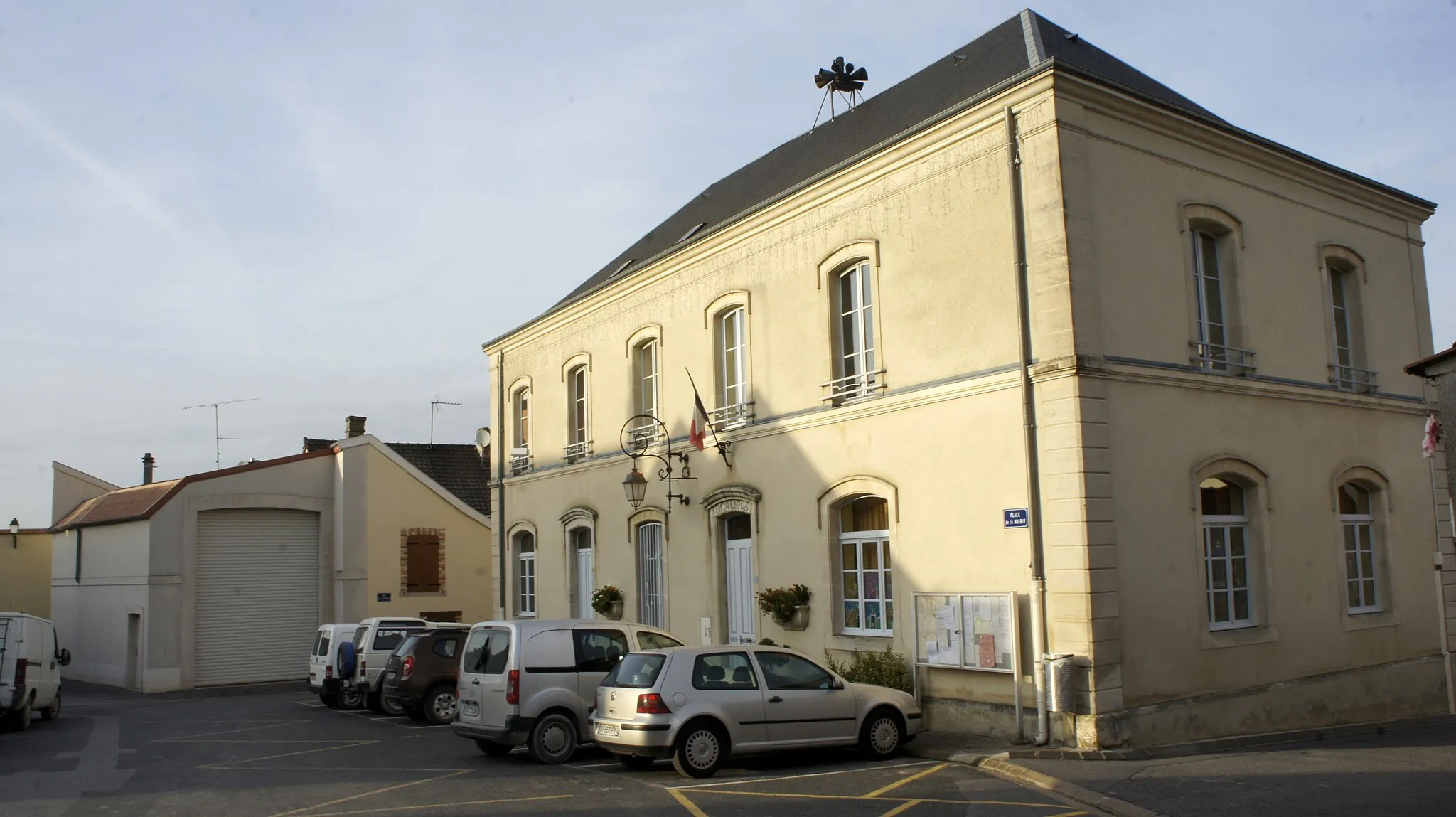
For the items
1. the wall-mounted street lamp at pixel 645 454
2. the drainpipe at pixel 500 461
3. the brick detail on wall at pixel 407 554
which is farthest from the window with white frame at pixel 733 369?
the brick detail on wall at pixel 407 554

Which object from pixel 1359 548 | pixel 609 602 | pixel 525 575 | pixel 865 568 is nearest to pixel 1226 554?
pixel 1359 548

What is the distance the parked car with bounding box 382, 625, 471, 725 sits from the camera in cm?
1759

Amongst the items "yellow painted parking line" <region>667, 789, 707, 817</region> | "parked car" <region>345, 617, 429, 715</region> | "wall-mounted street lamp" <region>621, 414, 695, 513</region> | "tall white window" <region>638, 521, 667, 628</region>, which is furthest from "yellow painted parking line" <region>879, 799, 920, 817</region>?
"parked car" <region>345, 617, 429, 715</region>

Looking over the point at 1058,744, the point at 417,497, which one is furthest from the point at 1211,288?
the point at 417,497

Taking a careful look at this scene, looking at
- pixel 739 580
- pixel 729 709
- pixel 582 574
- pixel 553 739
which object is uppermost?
pixel 582 574

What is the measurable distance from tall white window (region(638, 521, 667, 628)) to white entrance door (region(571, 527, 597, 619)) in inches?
80.7

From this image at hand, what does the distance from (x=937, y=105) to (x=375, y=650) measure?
12942 mm

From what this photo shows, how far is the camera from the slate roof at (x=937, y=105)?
573 inches

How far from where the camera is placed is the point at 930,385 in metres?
14.4

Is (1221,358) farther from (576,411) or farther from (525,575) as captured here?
(525,575)

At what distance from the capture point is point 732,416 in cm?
1820

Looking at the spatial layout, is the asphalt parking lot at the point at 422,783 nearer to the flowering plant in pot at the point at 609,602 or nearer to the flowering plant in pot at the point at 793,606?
the flowering plant in pot at the point at 793,606

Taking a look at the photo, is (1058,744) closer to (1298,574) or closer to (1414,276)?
(1298,574)

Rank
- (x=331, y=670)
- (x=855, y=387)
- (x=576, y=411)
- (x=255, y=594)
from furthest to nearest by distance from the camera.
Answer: (x=255, y=594) → (x=576, y=411) → (x=331, y=670) → (x=855, y=387)
